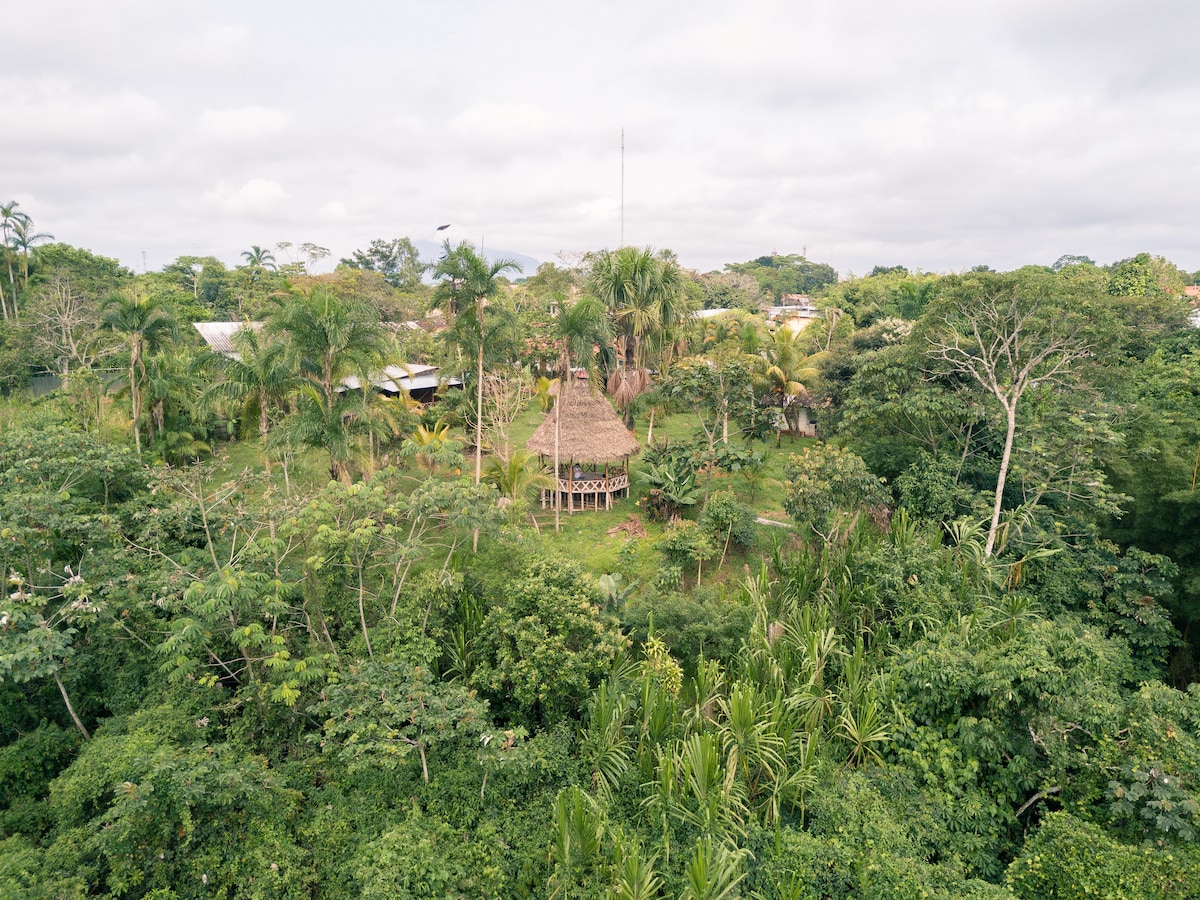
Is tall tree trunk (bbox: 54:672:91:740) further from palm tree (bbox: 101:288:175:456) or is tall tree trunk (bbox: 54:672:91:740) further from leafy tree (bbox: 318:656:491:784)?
palm tree (bbox: 101:288:175:456)

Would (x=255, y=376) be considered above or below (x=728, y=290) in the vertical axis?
below

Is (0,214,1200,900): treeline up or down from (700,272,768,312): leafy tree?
down

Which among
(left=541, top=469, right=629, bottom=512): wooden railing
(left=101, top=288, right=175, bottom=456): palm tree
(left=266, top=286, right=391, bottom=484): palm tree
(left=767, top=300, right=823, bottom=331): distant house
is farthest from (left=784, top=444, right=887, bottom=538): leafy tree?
(left=101, top=288, right=175, bottom=456): palm tree

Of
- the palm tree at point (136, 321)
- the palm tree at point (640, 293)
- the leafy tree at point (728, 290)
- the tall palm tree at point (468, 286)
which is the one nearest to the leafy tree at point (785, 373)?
the palm tree at point (640, 293)

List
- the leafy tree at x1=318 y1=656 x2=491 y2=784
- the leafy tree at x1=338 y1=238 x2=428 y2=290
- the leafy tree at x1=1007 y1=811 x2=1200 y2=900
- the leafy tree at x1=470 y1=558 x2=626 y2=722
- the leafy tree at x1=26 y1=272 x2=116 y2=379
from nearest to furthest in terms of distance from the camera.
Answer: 1. the leafy tree at x1=1007 y1=811 x2=1200 y2=900
2. the leafy tree at x1=318 y1=656 x2=491 y2=784
3. the leafy tree at x1=470 y1=558 x2=626 y2=722
4. the leafy tree at x1=26 y1=272 x2=116 y2=379
5. the leafy tree at x1=338 y1=238 x2=428 y2=290

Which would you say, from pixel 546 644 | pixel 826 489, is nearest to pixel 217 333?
pixel 546 644

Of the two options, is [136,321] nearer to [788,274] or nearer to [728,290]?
[728,290]

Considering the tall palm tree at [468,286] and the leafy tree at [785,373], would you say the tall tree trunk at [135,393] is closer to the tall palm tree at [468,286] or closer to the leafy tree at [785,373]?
the tall palm tree at [468,286]
